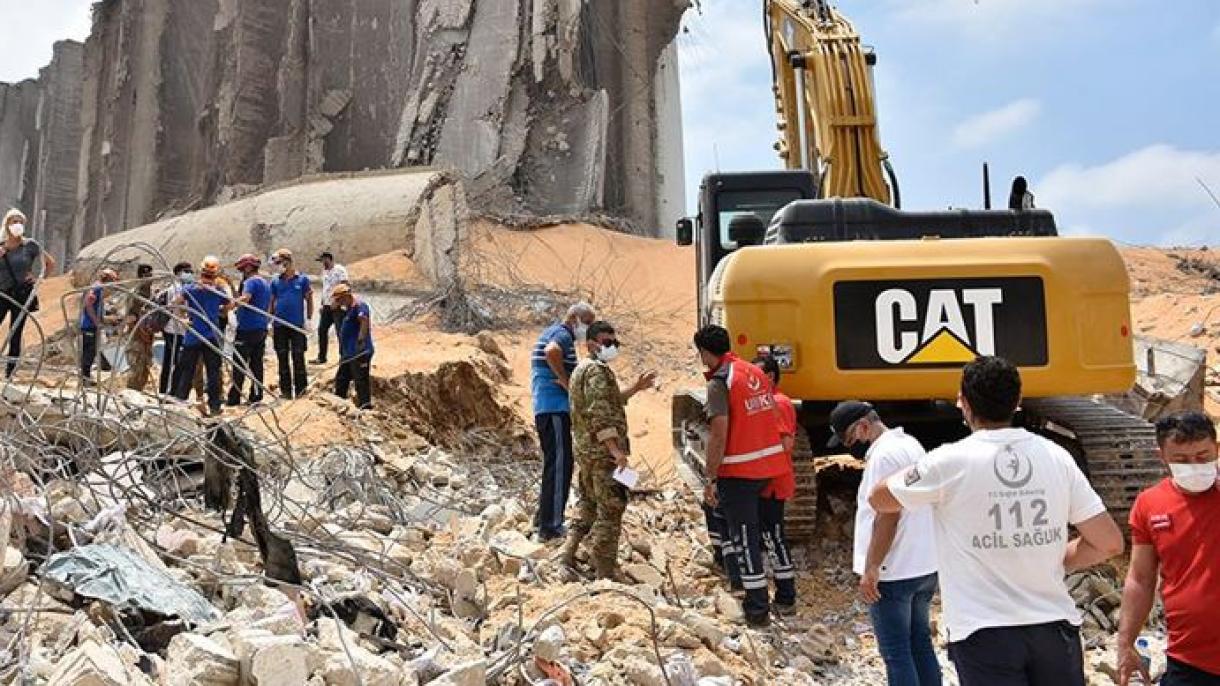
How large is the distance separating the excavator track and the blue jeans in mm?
2321

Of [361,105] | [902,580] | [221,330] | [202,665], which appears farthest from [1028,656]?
[361,105]

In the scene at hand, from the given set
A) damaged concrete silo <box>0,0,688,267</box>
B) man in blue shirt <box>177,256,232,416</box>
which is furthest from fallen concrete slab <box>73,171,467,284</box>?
man in blue shirt <box>177,256,232,416</box>

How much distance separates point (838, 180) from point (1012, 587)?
4.91 meters

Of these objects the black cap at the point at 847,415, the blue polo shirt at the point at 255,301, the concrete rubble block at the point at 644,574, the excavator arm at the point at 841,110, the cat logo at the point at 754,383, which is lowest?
the concrete rubble block at the point at 644,574

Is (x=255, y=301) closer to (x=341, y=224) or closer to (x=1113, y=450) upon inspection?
(x=1113, y=450)

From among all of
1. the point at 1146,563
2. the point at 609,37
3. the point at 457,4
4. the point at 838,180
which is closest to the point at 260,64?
the point at 457,4

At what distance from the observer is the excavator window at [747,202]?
7168 millimetres

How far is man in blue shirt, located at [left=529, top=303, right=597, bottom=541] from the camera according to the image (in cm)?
576

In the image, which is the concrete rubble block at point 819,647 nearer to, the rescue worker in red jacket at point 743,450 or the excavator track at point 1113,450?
the rescue worker in red jacket at point 743,450

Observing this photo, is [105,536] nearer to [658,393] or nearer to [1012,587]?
[1012,587]

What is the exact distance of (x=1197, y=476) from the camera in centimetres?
287

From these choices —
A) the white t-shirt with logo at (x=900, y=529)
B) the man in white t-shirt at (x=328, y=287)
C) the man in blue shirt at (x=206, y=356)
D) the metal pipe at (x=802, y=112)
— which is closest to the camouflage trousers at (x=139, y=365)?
the man in blue shirt at (x=206, y=356)

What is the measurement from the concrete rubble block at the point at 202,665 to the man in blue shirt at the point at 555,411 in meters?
3.02

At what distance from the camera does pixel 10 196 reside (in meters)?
32.3
